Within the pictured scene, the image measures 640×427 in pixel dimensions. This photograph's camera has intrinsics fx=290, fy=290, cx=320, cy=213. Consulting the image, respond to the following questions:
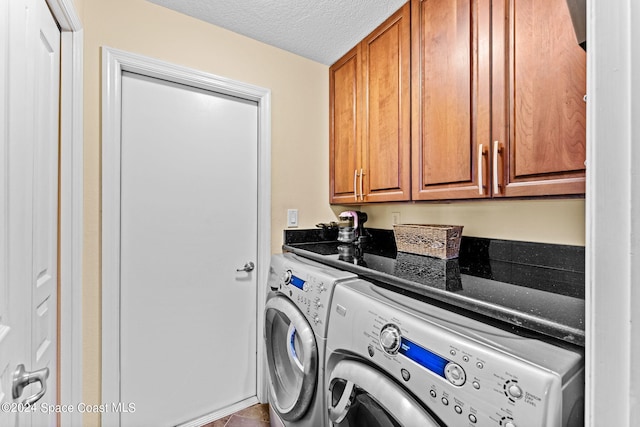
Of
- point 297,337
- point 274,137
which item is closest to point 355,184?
point 274,137

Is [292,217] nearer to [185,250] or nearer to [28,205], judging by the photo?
[185,250]

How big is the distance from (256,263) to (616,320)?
5.67 ft

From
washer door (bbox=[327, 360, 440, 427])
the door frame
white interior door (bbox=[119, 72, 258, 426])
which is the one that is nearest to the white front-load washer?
washer door (bbox=[327, 360, 440, 427])

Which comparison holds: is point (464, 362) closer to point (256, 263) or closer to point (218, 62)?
point (256, 263)

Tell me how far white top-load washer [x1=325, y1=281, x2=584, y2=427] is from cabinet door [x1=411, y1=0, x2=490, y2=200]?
Result: 584 mm

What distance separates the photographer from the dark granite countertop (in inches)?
27.9

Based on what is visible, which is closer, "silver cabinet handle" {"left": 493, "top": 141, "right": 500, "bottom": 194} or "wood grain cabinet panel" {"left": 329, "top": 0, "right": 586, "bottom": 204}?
"wood grain cabinet panel" {"left": 329, "top": 0, "right": 586, "bottom": 204}

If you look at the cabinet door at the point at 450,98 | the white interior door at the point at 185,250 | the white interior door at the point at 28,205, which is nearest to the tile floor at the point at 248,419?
the white interior door at the point at 185,250

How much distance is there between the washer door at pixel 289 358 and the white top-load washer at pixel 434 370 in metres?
0.12

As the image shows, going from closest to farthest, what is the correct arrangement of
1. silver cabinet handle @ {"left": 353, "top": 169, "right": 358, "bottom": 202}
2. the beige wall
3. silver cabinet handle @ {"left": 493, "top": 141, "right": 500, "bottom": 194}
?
silver cabinet handle @ {"left": 493, "top": 141, "right": 500, "bottom": 194} < the beige wall < silver cabinet handle @ {"left": 353, "top": 169, "right": 358, "bottom": 202}

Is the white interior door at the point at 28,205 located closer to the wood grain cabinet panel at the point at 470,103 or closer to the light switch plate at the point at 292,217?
the light switch plate at the point at 292,217

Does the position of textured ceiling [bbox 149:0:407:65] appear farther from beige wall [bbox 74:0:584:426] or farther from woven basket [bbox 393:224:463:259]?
woven basket [bbox 393:224:463:259]

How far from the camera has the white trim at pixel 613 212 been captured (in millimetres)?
333

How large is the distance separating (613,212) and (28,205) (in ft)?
4.53
